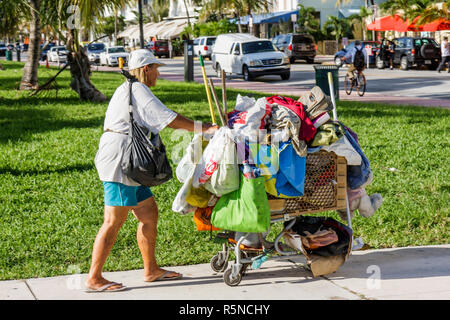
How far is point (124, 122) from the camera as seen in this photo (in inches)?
196

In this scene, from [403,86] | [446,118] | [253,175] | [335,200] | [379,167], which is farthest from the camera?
[403,86]

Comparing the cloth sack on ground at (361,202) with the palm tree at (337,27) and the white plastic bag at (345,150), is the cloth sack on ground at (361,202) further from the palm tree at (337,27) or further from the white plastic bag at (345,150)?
the palm tree at (337,27)

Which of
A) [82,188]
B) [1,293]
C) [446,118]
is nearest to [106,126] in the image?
[1,293]

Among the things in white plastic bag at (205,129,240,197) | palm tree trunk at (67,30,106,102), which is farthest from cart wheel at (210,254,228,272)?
palm tree trunk at (67,30,106,102)

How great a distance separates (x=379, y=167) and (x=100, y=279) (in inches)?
196

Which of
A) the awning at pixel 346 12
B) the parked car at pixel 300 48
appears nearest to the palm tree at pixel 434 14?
the parked car at pixel 300 48

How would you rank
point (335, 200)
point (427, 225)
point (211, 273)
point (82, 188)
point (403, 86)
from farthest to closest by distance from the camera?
1. point (403, 86)
2. point (82, 188)
3. point (427, 225)
4. point (211, 273)
5. point (335, 200)

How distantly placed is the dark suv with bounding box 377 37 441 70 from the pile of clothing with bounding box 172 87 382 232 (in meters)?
29.2

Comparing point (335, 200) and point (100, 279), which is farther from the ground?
point (335, 200)

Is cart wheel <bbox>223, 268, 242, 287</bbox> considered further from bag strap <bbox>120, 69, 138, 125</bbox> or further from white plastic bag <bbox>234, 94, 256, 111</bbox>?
bag strap <bbox>120, 69, 138, 125</bbox>

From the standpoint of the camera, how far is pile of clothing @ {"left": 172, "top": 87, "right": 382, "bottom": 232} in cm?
493

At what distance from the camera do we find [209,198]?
17.2 ft

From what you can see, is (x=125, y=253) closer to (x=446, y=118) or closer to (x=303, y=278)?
(x=303, y=278)

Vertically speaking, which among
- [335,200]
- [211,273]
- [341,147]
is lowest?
[211,273]
